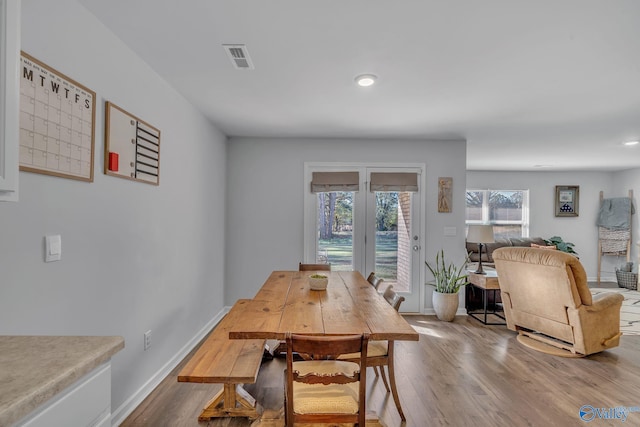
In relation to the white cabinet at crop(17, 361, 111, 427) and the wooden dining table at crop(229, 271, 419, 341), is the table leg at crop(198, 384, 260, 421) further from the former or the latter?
the white cabinet at crop(17, 361, 111, 427)

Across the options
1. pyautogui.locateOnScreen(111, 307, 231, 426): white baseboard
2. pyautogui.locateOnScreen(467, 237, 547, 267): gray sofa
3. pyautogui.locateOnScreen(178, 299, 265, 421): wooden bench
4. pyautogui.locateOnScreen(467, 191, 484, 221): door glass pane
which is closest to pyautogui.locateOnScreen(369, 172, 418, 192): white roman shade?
pyautogui.locateOnScreen(467, 237, 547, 267): gray sofa

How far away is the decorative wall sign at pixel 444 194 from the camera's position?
4688 millimetres

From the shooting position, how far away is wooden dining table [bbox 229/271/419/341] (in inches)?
63.2

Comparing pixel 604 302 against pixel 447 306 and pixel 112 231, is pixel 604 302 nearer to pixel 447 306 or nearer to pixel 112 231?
pixel 447 306

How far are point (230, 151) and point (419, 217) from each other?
2.68 m

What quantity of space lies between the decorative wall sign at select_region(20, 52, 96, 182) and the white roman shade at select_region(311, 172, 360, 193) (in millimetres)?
3010

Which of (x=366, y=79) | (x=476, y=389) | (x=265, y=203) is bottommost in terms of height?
(x=476, y=389)

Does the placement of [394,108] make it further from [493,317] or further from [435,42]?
[493,317]

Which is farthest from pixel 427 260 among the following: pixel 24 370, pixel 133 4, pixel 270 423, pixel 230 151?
pixel 24 370

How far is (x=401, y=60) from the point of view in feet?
7.73

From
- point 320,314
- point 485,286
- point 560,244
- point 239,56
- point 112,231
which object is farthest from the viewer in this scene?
point 560,244

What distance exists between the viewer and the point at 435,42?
6.91 ft

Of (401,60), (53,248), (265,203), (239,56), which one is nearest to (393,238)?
(265,203)

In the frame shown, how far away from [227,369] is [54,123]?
1.49 m
